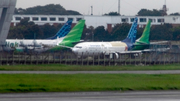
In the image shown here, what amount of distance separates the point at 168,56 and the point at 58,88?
96.6 feet

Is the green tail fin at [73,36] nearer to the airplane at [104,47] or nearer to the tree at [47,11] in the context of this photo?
the airplane at [104,47]

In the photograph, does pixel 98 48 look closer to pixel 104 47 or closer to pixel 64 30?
pixel 104 47

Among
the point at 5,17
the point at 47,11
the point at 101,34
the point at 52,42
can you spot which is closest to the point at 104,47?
the point at 52,42

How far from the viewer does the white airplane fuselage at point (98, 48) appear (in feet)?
177

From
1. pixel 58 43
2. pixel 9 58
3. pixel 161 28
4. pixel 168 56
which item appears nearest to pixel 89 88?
pixel 9 58

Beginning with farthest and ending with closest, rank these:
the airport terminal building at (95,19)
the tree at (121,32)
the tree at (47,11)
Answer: the tree at (47,11) < the airport terminal building at (95,19) < the tree at (121,32)

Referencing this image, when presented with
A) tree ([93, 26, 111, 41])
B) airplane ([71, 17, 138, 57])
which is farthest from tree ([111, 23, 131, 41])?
airplane ([71, 17, 138, 57])

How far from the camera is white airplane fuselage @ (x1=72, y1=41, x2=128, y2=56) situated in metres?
54.0

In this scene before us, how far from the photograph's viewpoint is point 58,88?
20000 millimetres

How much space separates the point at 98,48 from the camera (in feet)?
184

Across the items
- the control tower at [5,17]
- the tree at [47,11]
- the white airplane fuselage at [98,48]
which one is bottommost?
the white airplane fuselage at [98,48]

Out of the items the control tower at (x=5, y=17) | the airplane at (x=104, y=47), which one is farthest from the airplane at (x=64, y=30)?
the control tower at (x=5, y=17)

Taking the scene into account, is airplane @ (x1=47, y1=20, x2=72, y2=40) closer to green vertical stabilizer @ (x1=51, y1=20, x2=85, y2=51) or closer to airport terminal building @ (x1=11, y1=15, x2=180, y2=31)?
green vertical stabilizer @ (x1=51, y1=20, x2=85, y2=51)

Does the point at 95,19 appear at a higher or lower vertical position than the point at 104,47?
higher
